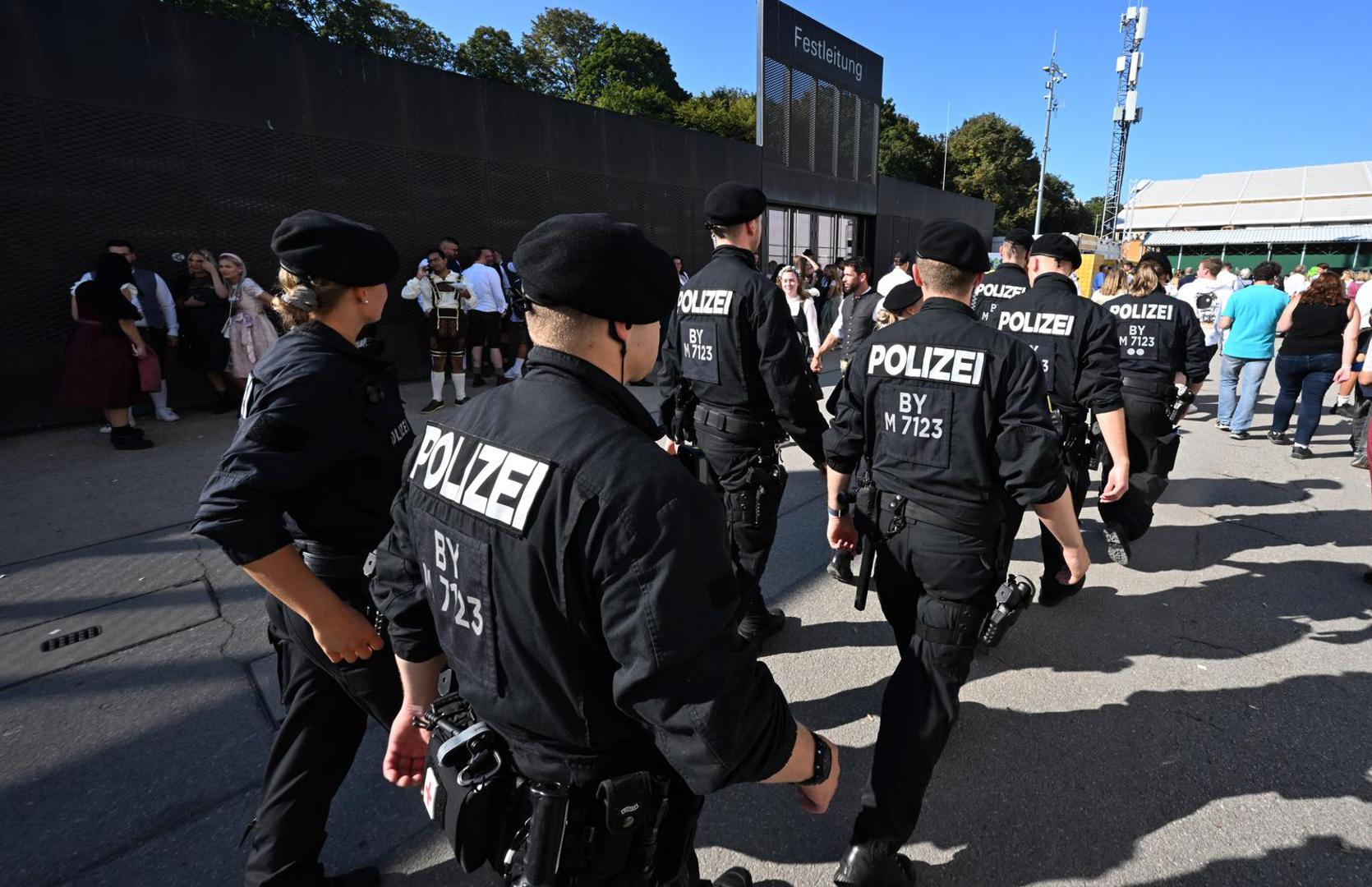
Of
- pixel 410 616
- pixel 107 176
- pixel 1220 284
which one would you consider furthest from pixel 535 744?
pixel 1220 284

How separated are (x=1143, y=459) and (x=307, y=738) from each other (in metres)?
4.94

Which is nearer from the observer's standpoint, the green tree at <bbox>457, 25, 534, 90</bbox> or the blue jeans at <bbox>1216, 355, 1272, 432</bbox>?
the blue jeans at <bbox>1216, 355, 1272, 432</bbox>

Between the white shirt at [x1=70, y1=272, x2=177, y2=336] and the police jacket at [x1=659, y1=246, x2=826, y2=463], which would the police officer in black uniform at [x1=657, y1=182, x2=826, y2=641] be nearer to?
the police jacket at [x1=659, y1=246, x2=826, y2=463]

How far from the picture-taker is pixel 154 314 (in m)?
7.08

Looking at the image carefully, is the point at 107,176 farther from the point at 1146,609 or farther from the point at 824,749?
the point at 1146,609

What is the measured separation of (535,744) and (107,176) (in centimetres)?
904

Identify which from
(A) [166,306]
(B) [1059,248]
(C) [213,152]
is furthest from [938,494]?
(C) [213,152]

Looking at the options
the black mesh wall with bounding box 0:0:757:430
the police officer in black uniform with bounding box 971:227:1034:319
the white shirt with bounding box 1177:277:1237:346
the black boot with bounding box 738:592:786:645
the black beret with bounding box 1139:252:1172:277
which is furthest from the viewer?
the white shirt with bounding box 1177:277:1237:346

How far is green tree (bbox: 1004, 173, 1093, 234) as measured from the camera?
45.3m

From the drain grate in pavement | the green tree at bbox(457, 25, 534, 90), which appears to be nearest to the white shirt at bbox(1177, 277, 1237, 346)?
the drain grate in pavement

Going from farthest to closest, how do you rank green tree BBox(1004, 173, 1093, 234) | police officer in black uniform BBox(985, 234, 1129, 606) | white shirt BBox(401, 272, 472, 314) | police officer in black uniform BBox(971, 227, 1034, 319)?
1. green tree BBox(1004, 173, 1093, 234)
2. white shirt BBox(401, 272, 472, 314)
3. police officer in black uniform BBox(971, 227, 1034, 319)
4. police officer in black uniform BBox(985, 234, 1129, 606)

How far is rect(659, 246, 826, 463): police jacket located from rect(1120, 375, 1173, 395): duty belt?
9.40ft

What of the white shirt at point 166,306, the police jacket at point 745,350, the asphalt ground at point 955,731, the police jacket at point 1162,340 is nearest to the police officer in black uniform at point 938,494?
the asphalt ground at point 955,731

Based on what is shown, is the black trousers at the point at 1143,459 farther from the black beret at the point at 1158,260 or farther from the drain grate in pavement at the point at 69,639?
the drain grate in pavement at the point at 69,639
